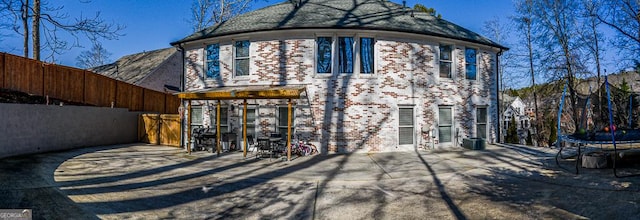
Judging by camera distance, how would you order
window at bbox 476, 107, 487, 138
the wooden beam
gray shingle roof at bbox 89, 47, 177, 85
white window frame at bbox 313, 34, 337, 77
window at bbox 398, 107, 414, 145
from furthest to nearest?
gray shingle roof at bbox 89, 47, 177, 85
window at bbox 476, 107, 487, 138
window at bbox 398, 107, 414, 145
white window frame at bbox 313, 34, 337, 77
the wooden beam

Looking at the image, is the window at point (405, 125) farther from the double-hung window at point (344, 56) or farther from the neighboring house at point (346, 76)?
the double-hung window at point (344, 56)

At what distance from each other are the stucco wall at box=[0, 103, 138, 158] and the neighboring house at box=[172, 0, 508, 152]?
18.7 feet

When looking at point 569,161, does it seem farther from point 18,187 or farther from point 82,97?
point 82,97

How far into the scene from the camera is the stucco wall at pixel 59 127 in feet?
36.9

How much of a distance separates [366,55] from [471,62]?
550 cm

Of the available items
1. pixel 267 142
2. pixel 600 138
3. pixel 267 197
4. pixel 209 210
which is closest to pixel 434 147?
pixel 600 138

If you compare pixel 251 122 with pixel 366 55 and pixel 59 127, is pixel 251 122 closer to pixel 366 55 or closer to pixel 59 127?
pixel 366 55

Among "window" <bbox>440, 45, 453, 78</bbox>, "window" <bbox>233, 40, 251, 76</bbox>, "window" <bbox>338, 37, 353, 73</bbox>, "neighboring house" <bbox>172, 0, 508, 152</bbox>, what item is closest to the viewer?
"neighboring house" <bbox>172, 0, 508, 152</bbox>

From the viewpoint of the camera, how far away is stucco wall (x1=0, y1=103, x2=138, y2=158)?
11258 millimetres

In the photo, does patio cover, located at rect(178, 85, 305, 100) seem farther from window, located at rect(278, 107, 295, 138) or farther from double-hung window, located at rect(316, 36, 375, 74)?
double-hung window, located at rect(316, 36, 375, 74)

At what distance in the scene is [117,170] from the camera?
887 centimetres

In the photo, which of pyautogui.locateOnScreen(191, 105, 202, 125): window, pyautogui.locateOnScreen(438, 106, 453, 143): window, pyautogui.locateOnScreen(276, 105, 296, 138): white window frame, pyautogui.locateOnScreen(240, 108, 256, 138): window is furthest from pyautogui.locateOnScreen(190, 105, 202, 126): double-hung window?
pyautogui.locateOnScreen(438, 106, 453, 143): window

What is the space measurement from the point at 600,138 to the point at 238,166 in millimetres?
10584

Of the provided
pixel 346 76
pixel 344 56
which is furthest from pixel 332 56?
pixel 346 76
